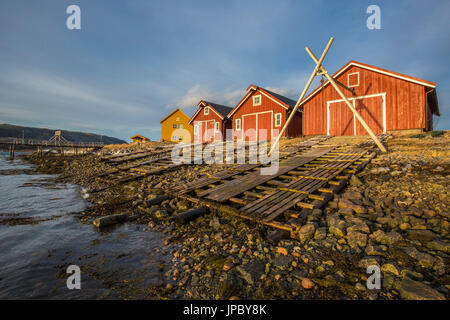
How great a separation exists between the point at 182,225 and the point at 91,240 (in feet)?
6.52

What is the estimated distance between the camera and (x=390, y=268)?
2660 mm

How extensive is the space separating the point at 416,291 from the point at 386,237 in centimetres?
119

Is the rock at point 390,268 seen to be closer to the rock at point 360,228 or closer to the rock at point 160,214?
the rock at point 360,228

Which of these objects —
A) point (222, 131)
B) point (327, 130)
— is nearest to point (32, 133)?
point (222, 131)

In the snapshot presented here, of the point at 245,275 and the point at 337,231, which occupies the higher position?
the point at 337,231

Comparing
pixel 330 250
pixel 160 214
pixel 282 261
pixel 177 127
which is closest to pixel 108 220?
pixel 160 214

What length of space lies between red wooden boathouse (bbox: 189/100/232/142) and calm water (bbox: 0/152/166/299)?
24.0m

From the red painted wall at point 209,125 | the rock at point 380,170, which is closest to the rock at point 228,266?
the rock at point 380,170

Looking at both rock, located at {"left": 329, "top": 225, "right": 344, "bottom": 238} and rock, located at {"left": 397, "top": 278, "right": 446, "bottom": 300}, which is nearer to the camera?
rock, located at {"left": 397, "top": 278, "right": 446, "bottom": 300}

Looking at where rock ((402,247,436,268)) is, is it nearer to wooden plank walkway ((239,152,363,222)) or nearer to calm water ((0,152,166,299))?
wooden plank walkway ((239,152,363,222))

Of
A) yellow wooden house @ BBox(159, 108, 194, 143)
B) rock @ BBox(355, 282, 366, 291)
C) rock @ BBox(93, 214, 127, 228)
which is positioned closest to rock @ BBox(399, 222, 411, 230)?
rock @ BBox(355, 282, 366, 291)

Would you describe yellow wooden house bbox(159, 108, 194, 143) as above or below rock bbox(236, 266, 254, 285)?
above

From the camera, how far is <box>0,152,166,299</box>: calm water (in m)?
2.88

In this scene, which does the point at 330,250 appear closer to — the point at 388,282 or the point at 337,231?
the point at 337,231
